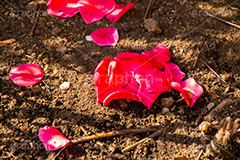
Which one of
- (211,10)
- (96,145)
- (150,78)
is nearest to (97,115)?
(96,145)

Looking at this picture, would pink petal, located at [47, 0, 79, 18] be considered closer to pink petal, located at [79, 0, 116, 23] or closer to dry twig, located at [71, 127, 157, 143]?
pink petal, located at [79, 0, 116, 23]

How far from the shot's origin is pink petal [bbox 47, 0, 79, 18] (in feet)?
9.54

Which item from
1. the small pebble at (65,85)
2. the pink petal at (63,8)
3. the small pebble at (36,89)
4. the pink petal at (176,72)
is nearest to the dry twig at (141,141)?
the pink petal at (176,72)

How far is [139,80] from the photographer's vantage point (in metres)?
2.29

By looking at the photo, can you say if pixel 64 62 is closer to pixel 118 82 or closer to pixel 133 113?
pixel 118 82

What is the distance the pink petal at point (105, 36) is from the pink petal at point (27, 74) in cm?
69

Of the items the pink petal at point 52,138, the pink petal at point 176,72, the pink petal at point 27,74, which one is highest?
the pink petal at point 176,72

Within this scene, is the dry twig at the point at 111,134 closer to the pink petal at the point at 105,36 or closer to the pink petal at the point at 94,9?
the pink petal at the point at 105,36

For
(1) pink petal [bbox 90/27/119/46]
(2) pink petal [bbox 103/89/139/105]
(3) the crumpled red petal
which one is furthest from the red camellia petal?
(2) pink petal [bbox 103/89/139/105]

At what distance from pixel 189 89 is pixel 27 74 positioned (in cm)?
164

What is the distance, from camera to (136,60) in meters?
2.38

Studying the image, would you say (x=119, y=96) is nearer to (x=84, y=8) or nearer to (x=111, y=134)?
(x=111, y=134)

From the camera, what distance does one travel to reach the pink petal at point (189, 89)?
2.25 m

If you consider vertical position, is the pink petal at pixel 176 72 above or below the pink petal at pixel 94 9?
below
